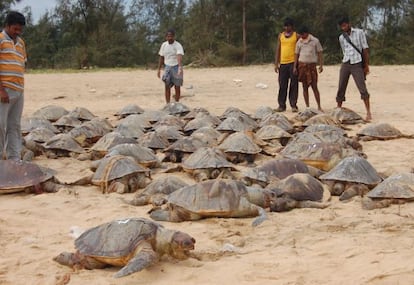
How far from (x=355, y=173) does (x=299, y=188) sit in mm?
647

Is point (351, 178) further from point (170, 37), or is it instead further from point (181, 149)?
point (170, 37)

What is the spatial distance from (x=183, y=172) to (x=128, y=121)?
260 cm

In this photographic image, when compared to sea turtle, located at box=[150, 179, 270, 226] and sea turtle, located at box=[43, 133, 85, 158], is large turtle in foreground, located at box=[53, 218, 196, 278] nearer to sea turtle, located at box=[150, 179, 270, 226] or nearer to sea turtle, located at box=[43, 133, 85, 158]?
sea turtle, located at box=[150, 179, 270, 226]

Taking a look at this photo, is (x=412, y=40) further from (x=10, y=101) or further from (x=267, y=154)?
(x=10, y=101)

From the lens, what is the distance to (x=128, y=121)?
8.84 meters

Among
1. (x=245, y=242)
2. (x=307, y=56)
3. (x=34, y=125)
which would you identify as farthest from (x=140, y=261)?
(x=307, y=56)

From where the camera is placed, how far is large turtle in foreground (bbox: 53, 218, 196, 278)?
11.7 feet

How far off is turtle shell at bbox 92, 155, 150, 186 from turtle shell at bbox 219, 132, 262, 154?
4.22ft

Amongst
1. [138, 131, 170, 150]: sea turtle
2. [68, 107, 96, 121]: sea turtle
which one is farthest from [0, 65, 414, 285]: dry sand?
[68, 107, 96, 121]: sea turtle

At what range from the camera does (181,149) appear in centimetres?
709

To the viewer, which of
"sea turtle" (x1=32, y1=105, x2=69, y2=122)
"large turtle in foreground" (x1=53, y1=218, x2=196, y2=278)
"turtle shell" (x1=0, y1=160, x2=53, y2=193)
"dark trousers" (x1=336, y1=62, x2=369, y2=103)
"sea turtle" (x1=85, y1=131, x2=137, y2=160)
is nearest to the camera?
"large turtle in foreground" (x1=53, y1=218, x2=196, y2=278)

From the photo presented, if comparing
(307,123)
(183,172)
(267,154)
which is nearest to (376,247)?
(183,172)

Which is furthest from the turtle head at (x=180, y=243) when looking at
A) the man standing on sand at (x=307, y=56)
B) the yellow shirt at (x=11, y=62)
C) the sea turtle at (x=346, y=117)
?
the man standing on sand at (x=307, y=56)

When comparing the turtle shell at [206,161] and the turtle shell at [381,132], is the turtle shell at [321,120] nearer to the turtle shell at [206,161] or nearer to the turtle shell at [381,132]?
the turtle shell at [381,132]
